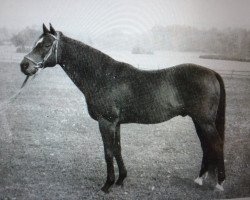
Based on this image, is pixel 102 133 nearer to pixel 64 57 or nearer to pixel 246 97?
pixel 64 57

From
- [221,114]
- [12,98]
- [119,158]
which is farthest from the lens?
[221,114]

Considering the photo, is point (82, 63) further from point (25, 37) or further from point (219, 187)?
point (219, 187)

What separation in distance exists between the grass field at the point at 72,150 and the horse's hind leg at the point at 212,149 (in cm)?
Answer: 7

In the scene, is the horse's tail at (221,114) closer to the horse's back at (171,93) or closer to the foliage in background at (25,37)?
the horse's back at (171,93)

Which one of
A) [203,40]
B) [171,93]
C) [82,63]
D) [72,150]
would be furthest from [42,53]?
[203,40]

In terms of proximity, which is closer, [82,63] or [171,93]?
[82,63]

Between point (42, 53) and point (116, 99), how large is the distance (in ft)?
1.98

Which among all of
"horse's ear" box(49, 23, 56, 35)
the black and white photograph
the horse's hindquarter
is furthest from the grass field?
"horse's ear" box(49, 23, 56, 35)

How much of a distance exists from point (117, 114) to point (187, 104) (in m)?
0.55

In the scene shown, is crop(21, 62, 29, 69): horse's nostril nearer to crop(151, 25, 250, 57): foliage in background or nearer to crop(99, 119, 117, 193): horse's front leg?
crop(99, 119, 117, 193): horse's front leg

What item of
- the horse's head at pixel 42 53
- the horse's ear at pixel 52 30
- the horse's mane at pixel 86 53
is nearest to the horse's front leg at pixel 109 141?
the horse's mane at pixel 86 53

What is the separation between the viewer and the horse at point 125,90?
249cm

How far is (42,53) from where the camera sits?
7.89 feet

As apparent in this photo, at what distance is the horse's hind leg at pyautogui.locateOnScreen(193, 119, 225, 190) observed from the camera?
281 cm
